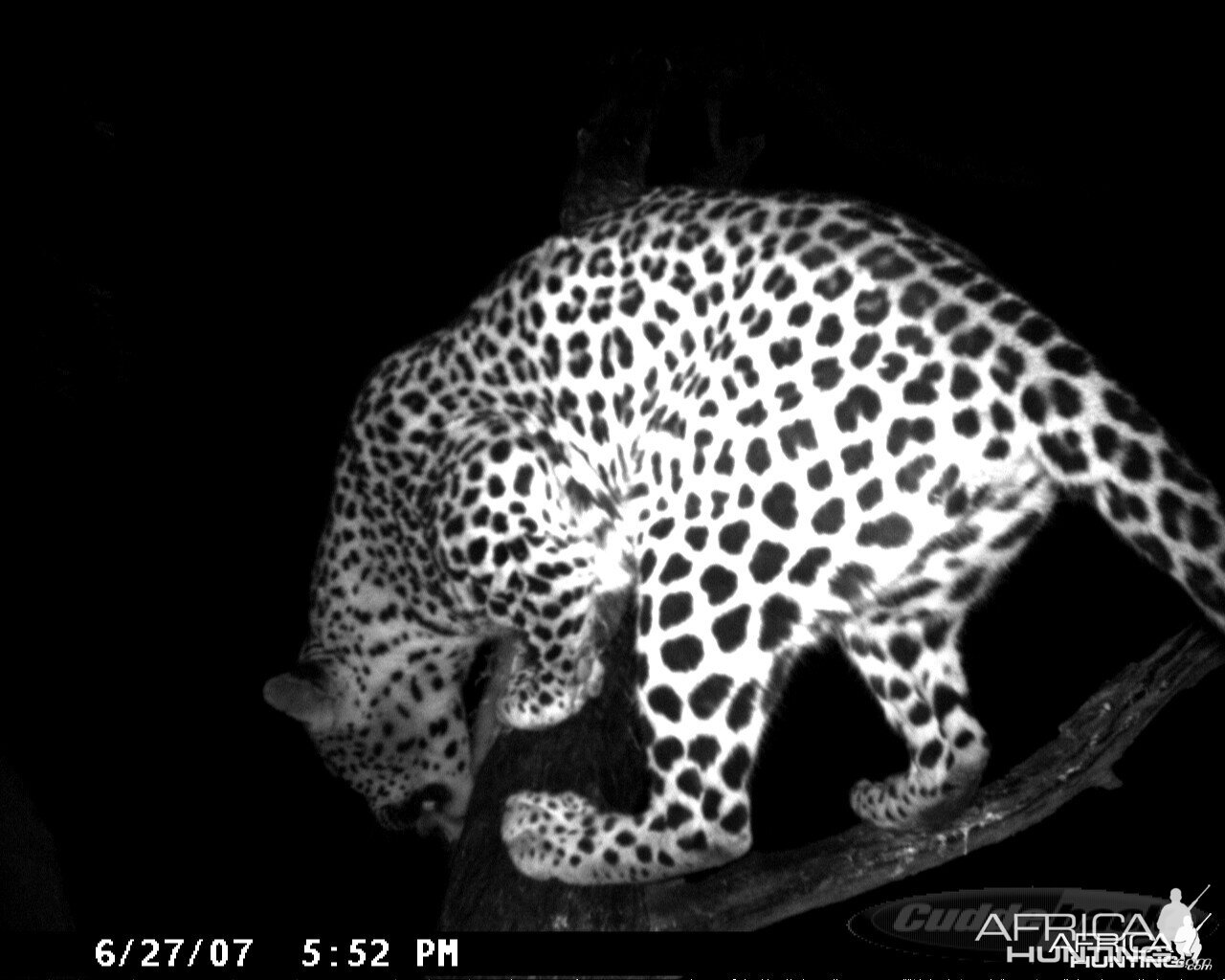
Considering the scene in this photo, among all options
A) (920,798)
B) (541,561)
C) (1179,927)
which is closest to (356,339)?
(541,561)

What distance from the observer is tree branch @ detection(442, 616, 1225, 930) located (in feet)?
5.88

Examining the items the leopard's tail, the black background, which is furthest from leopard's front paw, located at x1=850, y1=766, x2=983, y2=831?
the leopard's tail

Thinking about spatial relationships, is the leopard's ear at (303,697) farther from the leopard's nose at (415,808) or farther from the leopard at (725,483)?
the leopard's nose at (415,808)

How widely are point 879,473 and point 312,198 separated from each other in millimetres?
1265

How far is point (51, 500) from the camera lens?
2.25m

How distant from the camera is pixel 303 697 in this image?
234cm

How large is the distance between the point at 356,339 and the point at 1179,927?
6.44 feet

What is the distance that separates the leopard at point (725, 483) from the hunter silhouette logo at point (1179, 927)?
383mm

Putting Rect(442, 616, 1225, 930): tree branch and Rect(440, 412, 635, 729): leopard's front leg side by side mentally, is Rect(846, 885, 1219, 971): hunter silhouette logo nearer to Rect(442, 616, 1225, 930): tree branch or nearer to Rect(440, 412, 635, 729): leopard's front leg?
Rect(442, 616, 1225, 930): tree branch

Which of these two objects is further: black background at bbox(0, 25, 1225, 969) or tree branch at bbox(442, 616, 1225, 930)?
black background at bbox(0, 25, 1225, 969)

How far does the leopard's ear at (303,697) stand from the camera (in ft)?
7.54

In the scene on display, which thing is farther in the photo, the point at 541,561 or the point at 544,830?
the point at 541,561

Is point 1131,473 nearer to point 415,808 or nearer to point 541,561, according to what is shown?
point 541,561

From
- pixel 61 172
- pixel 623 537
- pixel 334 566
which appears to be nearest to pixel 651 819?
pixel 623 537
